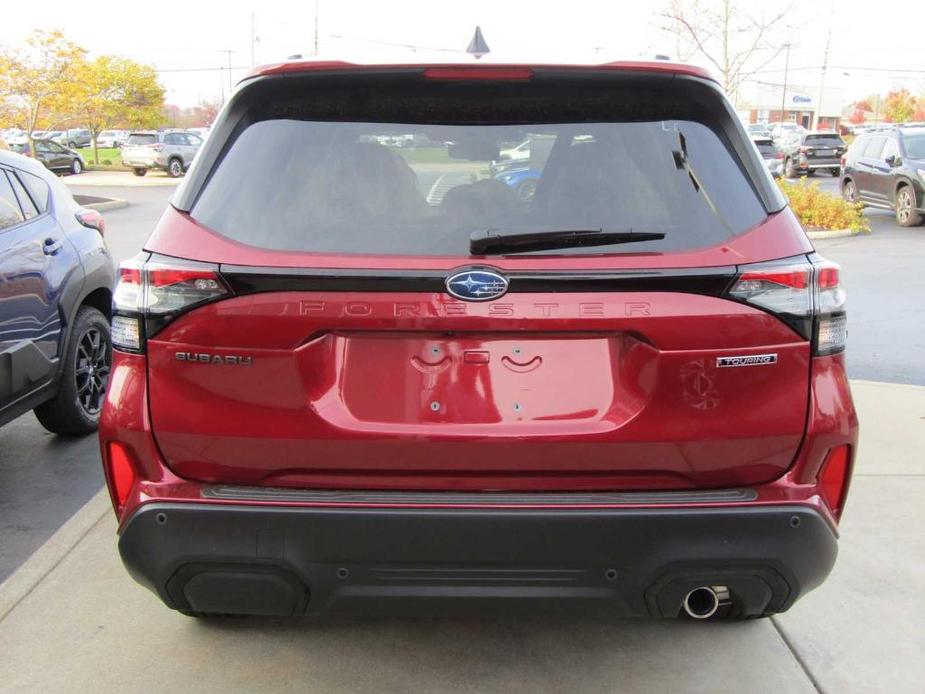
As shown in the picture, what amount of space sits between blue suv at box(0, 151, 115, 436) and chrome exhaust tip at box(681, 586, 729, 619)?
3520 millimetres

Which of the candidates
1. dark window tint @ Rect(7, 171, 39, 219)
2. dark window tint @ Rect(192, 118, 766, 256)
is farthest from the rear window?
dark window tint @ Rect(7, 171, 39, 219)

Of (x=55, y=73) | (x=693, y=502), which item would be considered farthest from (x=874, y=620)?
(x=55, y=73)

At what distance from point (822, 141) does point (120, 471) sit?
36789mm

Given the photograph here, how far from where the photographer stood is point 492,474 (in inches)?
89.1

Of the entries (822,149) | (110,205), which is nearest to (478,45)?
(110,205)

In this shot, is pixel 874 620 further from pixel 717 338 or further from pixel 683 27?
pixel 683 27

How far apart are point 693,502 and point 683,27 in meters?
21.4

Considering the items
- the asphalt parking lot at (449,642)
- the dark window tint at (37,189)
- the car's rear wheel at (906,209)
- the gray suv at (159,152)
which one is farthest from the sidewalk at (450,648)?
the gray suv at (159,152)

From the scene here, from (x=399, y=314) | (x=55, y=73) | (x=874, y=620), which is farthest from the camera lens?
(x=55, y=73)

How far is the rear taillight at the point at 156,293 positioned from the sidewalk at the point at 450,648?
1248mm

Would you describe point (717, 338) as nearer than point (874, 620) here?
Yes

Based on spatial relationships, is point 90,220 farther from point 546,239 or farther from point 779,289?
point 779,289

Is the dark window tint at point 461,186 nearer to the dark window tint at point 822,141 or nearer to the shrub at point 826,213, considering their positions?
the shrub at point 826,213

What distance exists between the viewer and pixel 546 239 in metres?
2.25
